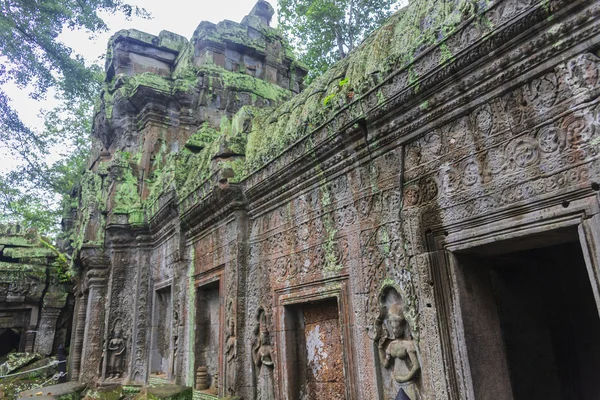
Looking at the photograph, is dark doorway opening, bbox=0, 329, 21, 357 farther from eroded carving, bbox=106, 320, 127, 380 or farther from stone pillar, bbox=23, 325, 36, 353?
eroded carving, bbox=106, 320, 127, 380

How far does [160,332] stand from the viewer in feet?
26.7

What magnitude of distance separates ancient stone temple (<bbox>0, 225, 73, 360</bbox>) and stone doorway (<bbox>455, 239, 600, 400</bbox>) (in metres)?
15.8

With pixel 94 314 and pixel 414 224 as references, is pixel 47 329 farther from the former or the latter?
pixel 414 224

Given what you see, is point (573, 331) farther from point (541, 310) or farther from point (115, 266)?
point (115, 266)

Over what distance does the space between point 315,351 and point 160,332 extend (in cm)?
487

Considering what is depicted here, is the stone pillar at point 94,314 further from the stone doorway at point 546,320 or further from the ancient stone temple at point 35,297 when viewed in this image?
the stone doorway at point 546,320

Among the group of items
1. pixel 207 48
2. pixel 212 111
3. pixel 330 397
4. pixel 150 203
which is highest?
pixel 207 48

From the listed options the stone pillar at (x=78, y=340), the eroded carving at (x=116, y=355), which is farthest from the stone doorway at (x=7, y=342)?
the eroded carving at (x=116, y=355)

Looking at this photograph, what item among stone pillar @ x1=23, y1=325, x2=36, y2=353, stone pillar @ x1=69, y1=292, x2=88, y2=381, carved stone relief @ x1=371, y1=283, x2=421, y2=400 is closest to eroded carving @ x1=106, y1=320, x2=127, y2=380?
stone pillar @ x1=69, y1=292, x2=88, y2=381

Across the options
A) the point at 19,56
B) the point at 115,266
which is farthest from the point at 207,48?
the point at 19,56

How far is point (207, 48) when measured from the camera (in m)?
9.91

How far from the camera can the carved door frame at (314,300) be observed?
3.49 metres

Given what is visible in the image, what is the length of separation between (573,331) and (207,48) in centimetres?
883

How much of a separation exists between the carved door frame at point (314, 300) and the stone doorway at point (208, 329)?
5.37 feet
